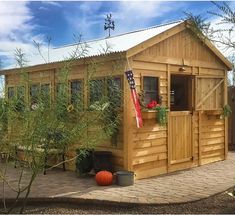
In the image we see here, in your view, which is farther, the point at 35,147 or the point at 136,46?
the point at 136,46

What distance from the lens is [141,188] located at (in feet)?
22.2

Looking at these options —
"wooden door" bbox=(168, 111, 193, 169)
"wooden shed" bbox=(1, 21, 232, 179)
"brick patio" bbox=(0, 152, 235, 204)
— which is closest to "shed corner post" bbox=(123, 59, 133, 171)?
"wooden shed" bbox=(1, 21, 232, 179)

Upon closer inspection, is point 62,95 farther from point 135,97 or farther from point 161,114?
point 161,114

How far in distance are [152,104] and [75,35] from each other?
10.2 feet

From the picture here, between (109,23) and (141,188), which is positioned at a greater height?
(109,23)

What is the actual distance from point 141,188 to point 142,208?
3.51 feet

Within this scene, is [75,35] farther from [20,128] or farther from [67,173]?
[67,173]

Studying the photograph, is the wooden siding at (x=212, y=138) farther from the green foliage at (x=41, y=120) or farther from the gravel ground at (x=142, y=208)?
the green foliage at (x=41, y=120)

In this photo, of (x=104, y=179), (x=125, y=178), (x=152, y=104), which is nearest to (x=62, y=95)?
(x=104, y=179)

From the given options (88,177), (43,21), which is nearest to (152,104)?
(88,177)

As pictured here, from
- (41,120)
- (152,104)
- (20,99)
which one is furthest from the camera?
(152,104)

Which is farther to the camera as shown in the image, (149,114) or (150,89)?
(150,89)

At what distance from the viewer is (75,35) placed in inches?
200

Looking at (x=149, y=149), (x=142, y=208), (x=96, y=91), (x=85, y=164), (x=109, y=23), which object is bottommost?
(x=142, y=208)
